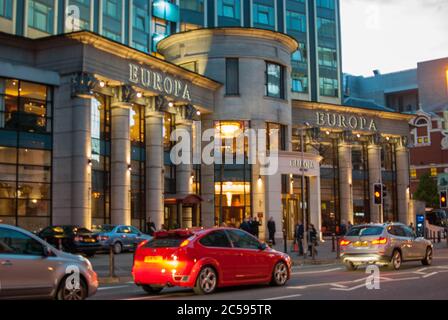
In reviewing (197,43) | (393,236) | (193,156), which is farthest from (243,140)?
(393,236)

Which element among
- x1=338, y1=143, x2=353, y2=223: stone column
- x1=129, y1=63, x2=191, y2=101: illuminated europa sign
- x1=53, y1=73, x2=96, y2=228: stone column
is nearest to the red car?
x1=53, y1=73, x2=96, y2=228: stone column

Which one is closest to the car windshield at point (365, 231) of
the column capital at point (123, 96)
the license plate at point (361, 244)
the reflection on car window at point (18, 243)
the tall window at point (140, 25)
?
the license plate at point (361, 244)

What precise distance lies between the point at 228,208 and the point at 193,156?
4689 mm

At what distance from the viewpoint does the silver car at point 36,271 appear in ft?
37.7

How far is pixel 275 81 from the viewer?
158ft

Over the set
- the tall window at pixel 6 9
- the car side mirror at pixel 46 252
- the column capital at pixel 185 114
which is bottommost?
the car side mirror at pixel 46 252

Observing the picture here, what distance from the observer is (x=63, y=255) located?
12.5 metres

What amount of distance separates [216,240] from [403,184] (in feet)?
159

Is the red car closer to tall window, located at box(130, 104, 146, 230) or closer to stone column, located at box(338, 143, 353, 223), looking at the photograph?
tall window, located at box(130, 104, 146, 230)

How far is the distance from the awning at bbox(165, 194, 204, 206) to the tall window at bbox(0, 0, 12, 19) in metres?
17.7

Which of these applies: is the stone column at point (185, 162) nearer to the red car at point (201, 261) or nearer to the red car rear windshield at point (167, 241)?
the red car at point (201, 261)

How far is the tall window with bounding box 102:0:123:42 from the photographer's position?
55109mm

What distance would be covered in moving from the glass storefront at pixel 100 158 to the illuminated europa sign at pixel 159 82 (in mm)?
2270
